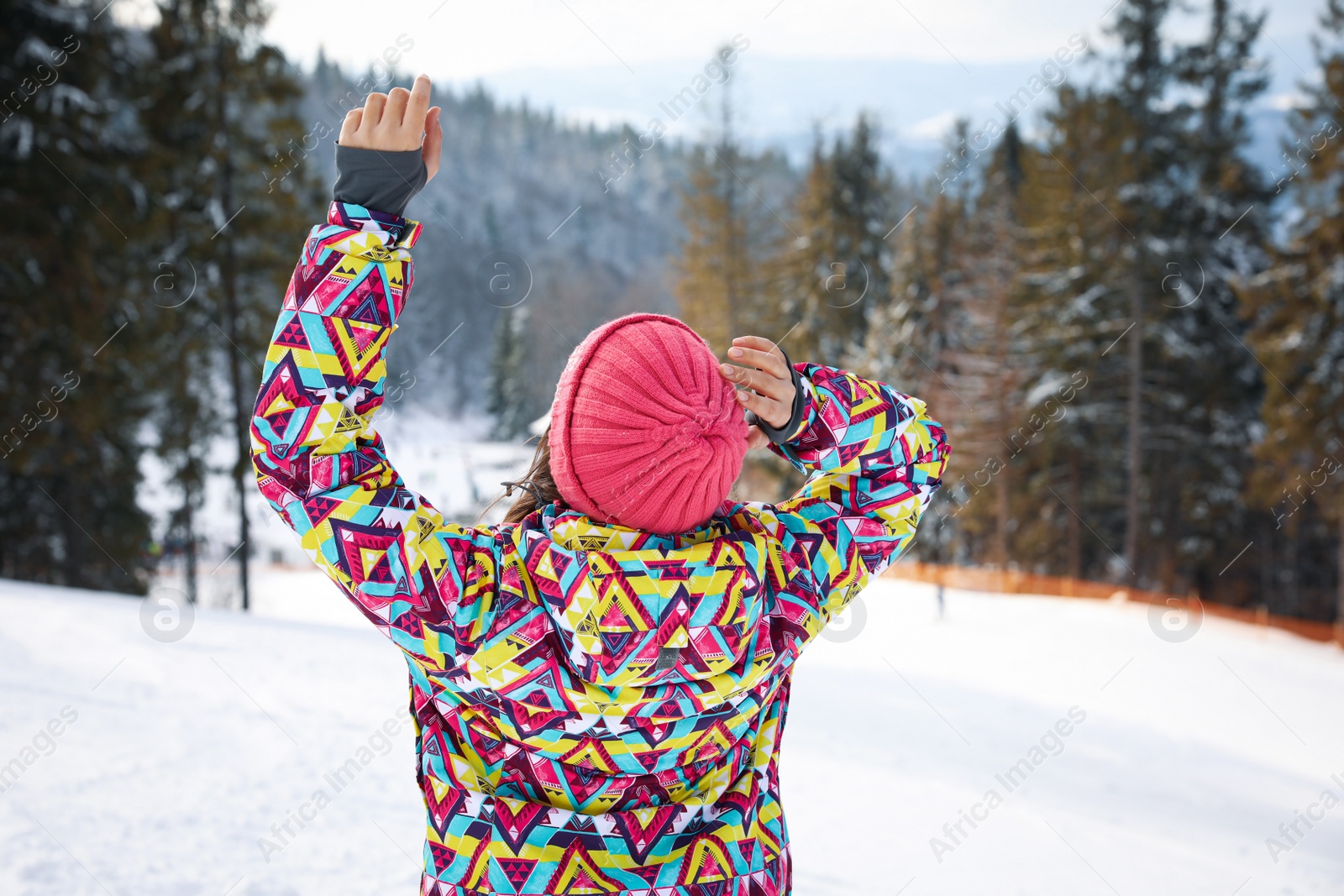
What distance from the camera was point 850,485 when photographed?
1608 millimetres

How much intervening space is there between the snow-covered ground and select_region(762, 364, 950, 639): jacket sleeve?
94.7 inches

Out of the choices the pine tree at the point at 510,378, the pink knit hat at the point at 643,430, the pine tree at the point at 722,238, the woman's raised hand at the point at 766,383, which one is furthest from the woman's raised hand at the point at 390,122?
the pine tree at the point at 722,238

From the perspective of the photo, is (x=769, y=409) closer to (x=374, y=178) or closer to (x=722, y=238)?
(x=374, y=178)

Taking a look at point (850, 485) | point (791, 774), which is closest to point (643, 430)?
point (850, 485)

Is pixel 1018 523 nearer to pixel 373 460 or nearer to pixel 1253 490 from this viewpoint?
pixel 1253 490

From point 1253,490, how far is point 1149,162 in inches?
359

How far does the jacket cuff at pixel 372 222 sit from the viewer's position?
4.21 ft

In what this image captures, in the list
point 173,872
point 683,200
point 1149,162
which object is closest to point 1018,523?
point 1149,162

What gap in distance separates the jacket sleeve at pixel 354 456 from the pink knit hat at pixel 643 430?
218mm

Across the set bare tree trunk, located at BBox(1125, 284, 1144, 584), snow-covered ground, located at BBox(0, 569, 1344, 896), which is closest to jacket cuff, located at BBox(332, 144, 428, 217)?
snow-covered ground, located at BBox(0, 569, 1344, 896)

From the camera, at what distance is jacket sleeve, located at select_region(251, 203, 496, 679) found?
48.9 inches

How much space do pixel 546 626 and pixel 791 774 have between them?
3.97m

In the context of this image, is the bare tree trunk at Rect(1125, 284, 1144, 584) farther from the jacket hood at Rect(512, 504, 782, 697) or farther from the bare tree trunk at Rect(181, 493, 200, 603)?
the jacket hood at Rect(512, 504, 782, 697)

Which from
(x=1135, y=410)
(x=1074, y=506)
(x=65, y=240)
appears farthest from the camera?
(x=1074, y=506)
